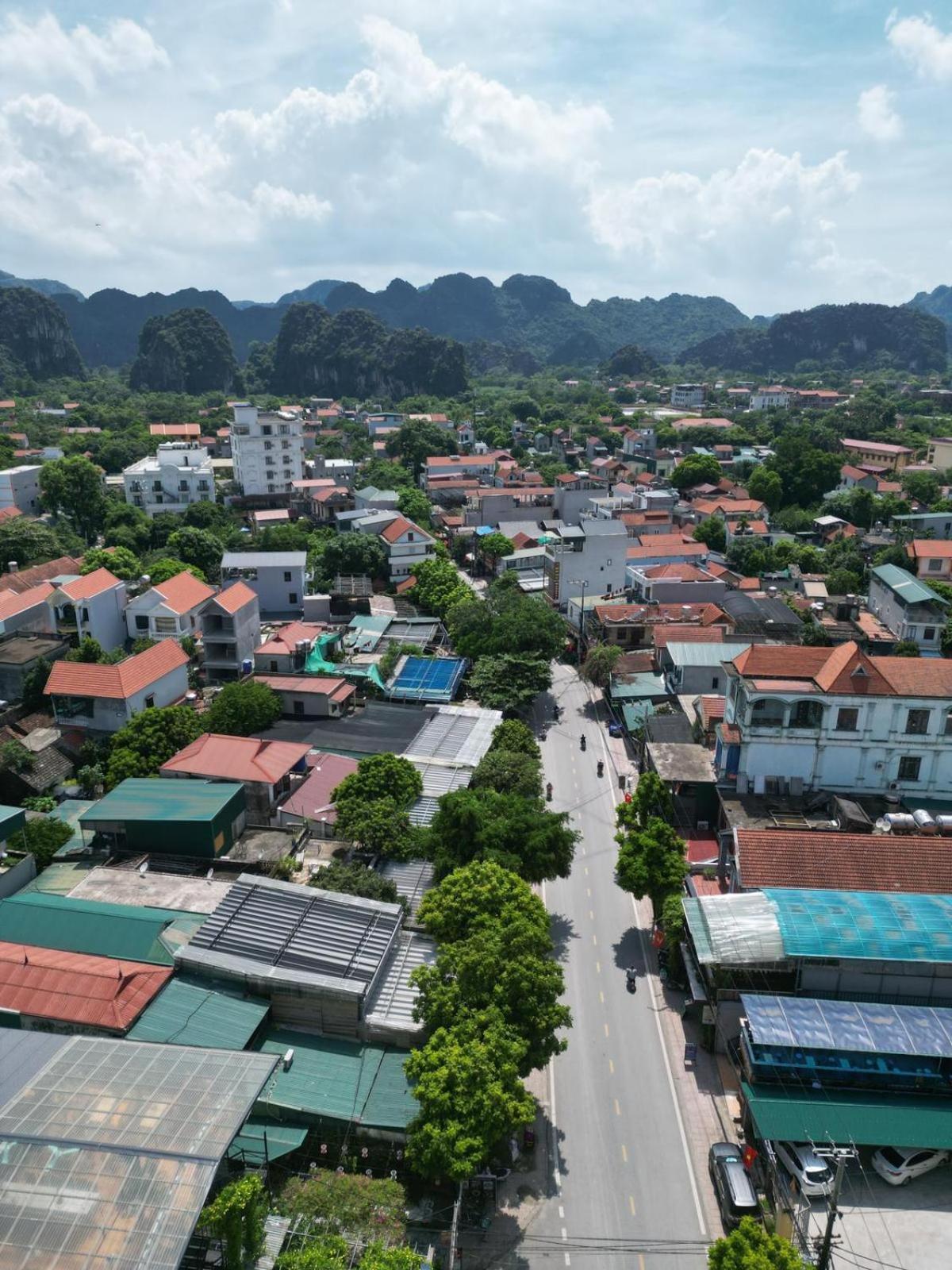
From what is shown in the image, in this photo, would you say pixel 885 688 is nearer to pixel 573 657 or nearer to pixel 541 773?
pixel 541 773

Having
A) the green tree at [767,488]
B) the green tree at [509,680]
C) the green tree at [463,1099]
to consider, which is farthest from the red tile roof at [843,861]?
the green tree at [767,488]

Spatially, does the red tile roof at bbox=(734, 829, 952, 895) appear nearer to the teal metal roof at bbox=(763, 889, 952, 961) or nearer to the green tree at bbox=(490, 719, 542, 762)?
the teal metal roof at bbox=(763, 889, 952, 961)

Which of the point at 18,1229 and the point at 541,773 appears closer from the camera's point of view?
the point at 18,1229

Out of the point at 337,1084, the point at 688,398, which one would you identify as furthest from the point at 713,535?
the point at 688,398

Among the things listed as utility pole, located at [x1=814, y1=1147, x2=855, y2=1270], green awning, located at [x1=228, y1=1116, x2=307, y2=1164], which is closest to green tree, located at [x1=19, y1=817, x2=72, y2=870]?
green awning, located at [x1=228, y1=1116, x2=307, y2=1164]

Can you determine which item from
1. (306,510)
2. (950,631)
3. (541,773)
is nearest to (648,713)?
(541,773)

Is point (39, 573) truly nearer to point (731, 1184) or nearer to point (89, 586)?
point (89, 586)

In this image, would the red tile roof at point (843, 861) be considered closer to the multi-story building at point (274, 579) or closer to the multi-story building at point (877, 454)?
the multi-story building at point (274, 579)
